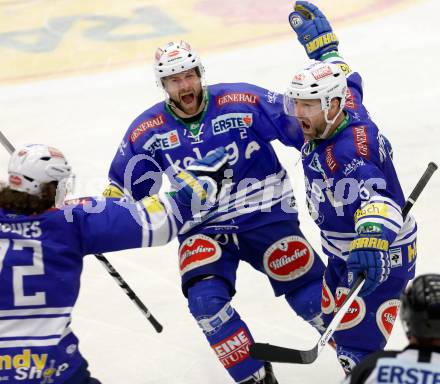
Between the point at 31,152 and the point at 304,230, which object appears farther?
the point at 304,230

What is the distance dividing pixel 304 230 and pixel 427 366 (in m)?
3.40

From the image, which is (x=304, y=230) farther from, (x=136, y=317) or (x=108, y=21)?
(x=108, y=21)

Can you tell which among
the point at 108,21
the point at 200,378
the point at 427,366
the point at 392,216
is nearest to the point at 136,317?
the point at 200,378

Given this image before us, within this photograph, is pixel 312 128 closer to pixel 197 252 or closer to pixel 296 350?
pixel 197 252

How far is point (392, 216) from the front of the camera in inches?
143

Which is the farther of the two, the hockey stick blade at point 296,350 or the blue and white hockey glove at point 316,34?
the blue and white hockey glove at point 316,34

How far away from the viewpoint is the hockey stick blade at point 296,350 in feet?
11.3

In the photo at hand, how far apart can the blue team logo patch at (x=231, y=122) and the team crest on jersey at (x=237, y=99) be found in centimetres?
7

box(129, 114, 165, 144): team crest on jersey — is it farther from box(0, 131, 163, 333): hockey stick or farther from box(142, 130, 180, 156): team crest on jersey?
box(0, 131, 163, 333): hockey stick

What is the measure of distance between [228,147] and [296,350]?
1.08 metres

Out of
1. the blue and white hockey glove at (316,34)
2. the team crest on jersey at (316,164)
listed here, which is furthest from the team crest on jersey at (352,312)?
the blue and white hockey glove at (316,34)

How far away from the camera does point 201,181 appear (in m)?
3.35

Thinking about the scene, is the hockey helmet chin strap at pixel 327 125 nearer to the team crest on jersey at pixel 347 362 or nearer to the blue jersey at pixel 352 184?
the blue jersey at pixel 352 184

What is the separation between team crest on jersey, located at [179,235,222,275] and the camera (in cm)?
420
